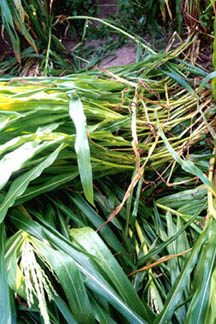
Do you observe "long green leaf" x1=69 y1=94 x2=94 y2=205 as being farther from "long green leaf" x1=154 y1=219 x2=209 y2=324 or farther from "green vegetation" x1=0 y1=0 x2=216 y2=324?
"long green leaf" x1=154 y1=219 x2=209 y2=324

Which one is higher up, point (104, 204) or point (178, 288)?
point (104, 204)

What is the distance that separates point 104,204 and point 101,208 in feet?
0.06

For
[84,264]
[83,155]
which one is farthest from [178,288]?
[83,155]

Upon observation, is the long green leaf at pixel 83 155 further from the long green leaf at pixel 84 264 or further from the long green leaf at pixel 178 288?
the long green leaf at pixel 178 288

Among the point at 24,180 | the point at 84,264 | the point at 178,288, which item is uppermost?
the point at 24,180

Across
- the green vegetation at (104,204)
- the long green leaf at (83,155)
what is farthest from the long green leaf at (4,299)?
the long green leaf at (83,155)

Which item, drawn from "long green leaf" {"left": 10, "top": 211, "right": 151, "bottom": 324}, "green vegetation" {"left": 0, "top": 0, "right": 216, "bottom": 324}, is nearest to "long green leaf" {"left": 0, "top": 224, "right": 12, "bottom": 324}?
"green vegetation" {"left": 0, "top": 0, "right": 216, "bottom": 324}

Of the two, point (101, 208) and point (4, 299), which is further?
point (101, 208)

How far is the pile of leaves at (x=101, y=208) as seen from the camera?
2.12ft

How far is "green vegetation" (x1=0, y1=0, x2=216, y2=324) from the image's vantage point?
65 cm

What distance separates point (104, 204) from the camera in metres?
0.88

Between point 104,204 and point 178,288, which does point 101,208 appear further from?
point 178,288

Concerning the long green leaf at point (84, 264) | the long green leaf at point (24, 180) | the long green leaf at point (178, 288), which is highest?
the long green leaf at point (24, 180)

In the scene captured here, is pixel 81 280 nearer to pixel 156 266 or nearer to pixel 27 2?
pixel 156 266
